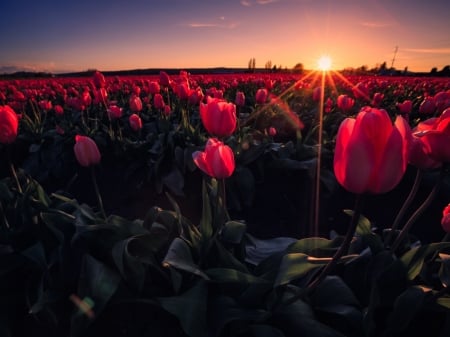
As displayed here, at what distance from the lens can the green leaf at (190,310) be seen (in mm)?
1334

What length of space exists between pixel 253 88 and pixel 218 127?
29.0ft

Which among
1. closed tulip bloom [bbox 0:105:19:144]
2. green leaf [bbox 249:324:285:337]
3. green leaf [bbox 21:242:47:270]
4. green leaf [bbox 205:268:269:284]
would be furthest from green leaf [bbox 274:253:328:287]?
closed tulip bloom [bbox 0:105:19:144]

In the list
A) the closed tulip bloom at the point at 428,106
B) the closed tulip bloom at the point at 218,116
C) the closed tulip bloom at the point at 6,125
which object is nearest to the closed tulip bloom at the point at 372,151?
the closed tulip bloom at the point at 218,116

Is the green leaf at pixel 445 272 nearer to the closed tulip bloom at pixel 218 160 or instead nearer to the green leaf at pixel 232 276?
the green leaf at pixel 232 276

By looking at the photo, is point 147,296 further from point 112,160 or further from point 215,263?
point 112,160

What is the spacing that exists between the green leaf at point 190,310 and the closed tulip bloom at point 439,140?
1.15 m

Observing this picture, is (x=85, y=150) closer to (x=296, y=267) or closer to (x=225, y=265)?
(x=225, y=265)

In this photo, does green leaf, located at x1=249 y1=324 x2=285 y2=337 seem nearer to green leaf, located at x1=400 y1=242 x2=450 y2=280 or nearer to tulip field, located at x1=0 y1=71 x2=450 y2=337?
tulip field, located at x1=0 y1=71 x2=450 y2=337

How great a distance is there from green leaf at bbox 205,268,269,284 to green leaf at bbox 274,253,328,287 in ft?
0.35

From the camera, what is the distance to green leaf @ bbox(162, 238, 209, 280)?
1.40 meters

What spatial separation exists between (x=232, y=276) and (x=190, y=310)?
237 mm

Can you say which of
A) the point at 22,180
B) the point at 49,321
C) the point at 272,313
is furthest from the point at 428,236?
the point at 22,180

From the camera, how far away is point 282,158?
387 cm

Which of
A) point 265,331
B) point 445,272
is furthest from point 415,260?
point 265,331
